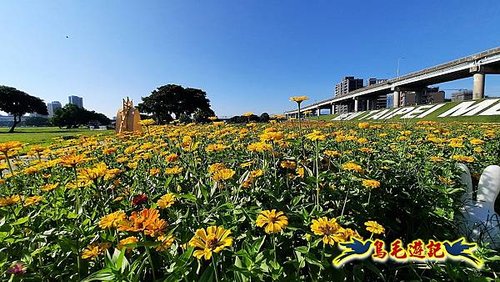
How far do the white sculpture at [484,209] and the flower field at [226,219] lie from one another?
0.09 metres

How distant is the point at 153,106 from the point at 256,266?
49.6m

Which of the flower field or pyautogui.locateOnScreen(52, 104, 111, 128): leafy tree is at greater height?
pyautogui.locateOnScreen(52, 104, 111, 128): leafy tree

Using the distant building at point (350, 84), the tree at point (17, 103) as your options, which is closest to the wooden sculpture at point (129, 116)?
the tree at point (17, 103)

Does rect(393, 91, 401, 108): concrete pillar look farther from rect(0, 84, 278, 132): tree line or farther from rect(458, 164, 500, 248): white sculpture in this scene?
rect(458, 164, 500, 248): white sculpture

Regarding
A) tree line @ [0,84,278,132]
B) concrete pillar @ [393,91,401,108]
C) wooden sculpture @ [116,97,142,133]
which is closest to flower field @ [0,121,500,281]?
wooden sculpture @ [116,97,142,133]

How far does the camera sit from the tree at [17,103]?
45.5 metres

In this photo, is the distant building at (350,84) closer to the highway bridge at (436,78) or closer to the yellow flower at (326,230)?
the highway bridge at (436,78)

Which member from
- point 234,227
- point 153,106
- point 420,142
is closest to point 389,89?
point 153,106

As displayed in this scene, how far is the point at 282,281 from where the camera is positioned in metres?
0.95

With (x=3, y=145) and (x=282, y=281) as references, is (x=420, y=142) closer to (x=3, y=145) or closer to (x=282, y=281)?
(x=282, y=281)

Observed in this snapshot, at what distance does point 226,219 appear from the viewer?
122 cm

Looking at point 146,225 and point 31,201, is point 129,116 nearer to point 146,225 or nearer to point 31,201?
point 31,201

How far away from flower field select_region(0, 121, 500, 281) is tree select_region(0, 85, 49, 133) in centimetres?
5556

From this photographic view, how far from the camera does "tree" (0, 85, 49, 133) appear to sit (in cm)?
4549
